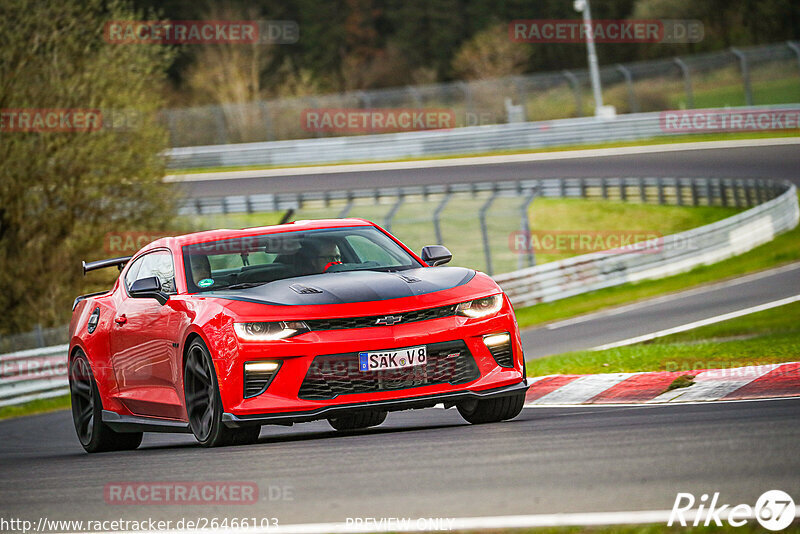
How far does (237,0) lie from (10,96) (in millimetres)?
58478

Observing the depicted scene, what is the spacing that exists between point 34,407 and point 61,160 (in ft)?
19.6

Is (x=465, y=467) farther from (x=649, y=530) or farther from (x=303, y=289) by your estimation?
(x=303, y=289)

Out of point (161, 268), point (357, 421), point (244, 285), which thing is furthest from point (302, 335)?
point (357, 421)

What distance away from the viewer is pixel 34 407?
2080 centimetres

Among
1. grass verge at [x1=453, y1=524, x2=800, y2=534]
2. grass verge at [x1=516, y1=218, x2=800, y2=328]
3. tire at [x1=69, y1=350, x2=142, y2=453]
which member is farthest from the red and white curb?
grass verge at [x1=516, y1=218, x2=800, y2=328]

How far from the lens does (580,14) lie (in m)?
82.8

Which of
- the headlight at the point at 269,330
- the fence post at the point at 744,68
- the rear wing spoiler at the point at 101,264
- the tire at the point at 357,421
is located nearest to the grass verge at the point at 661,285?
the rear wing spoiler at the point at 101,264

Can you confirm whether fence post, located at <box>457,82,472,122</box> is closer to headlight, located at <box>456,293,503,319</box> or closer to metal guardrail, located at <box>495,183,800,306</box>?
metal guardrail, located at <box>495,183,800,306</box>

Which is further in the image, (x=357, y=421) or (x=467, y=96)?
(x=467, y=96)

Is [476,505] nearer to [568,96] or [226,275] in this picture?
[226,275]

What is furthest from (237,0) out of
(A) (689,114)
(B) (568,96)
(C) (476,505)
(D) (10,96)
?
(C) (476,505)

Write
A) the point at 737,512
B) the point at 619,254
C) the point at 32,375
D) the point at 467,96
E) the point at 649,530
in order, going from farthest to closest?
1. the point at 467,96
2. the point at 619,254
3. the point at 32,375
4. the point at 737,512
5. the point at 649,530

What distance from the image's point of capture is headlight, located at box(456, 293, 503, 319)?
8.19 m

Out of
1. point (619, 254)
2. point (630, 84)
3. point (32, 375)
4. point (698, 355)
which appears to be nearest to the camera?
point (698, 355)
